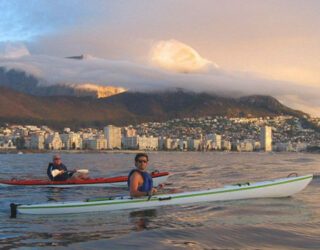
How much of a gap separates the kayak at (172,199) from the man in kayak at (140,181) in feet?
0.75

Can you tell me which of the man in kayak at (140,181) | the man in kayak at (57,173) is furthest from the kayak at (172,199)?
the man in kayak at (57,173)

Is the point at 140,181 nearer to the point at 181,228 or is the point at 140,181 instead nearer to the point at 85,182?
the point at 181,228

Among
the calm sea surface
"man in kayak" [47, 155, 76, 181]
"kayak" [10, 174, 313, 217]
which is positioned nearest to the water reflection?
the calm sea surface

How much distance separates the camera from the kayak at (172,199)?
17.2 metres

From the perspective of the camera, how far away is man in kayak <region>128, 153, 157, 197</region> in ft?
54.9

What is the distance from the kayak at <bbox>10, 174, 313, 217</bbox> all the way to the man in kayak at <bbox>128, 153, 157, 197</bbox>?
0.23 m

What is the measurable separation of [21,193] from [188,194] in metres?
11.7

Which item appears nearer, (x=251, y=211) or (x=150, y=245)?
(x=150, y=245)

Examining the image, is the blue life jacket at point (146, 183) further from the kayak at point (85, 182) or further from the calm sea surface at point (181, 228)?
the kayak at point (85, 182)

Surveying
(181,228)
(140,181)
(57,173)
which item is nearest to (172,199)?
(140,181)

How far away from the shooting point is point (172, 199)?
18.7 m

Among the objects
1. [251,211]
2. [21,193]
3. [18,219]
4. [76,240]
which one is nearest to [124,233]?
[76,240]

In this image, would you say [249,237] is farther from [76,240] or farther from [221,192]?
[221,192]

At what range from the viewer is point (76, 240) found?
42.9ft
